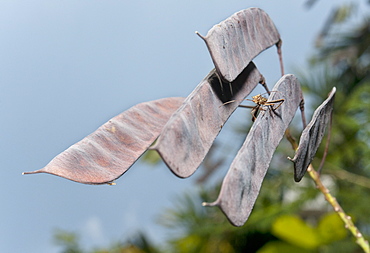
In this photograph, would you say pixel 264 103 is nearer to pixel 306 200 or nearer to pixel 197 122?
pixel 197 122

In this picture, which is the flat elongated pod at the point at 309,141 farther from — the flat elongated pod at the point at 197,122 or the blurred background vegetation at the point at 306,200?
the blurred background vegetation at the point at 306,200

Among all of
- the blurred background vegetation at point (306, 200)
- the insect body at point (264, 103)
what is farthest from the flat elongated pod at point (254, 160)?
the blurred background vegetation at point (306, 200)

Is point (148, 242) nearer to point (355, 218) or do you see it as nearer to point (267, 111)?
point (355, 218)

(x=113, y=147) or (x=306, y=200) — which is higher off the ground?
(x=113, y=147)

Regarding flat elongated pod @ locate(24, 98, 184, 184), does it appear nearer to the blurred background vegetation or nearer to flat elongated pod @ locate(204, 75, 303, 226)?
flat elongated pod @ locate(204, 75, 303, 226)

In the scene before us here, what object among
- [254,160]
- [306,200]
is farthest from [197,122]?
[306,200]

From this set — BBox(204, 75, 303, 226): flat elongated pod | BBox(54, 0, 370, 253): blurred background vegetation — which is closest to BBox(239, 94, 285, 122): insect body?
BBox(204, 75, 303, 226): flat elongated pod
